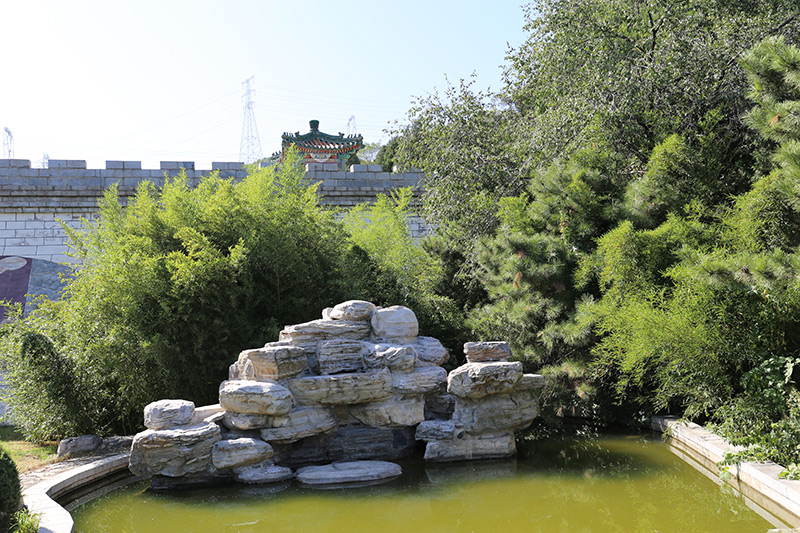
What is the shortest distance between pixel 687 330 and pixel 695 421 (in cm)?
180

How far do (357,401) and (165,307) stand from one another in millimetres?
2050

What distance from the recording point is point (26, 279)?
29.4 ft

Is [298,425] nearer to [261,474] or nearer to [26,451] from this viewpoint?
[261,474]

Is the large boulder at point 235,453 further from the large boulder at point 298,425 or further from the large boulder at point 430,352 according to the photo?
the large boulder at point 430,352

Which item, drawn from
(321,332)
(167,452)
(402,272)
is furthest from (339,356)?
(402,272)

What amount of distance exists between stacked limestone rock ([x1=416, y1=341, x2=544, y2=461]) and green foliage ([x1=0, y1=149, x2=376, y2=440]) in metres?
2.07

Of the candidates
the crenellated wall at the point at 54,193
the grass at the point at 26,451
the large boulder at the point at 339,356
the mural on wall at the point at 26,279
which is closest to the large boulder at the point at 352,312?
the large boulder at the point at 339,356

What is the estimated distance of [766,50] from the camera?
176 inches

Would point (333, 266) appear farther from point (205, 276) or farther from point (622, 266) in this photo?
point (622, 266)

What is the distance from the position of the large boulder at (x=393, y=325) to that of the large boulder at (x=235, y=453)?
1476 millimetres

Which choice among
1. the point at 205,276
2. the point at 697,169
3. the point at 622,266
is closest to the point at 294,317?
the point at 205,276

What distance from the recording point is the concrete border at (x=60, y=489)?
12.1 feet

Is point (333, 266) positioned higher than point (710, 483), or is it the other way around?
point (333, 266)

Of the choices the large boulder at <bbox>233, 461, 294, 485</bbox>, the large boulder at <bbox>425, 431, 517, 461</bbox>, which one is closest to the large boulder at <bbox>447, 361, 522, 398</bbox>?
the large boulder at <bbox>425, 431, 517, 461</bbox>
